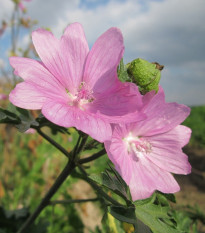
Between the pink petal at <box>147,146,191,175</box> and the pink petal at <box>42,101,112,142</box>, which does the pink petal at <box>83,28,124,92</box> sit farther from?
the pink petal at <box>147,146,191,175</box>

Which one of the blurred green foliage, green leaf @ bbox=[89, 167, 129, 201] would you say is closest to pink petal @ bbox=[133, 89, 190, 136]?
green leaf @ bbox=[89, 167, 129, 201]

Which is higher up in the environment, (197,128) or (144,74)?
(144,74)

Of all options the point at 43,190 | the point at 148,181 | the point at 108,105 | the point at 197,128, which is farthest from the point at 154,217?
the point at 197,128

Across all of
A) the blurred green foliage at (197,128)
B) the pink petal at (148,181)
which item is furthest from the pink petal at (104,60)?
the blurred green foliage at (197,128)

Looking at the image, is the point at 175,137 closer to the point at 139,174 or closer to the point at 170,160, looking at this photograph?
the point at 170,160

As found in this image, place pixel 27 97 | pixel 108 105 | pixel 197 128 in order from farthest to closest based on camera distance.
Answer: pixel 197 128, pixel 108 105, pixel 27 97

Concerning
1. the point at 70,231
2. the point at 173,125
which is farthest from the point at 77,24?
the point at 70,231
